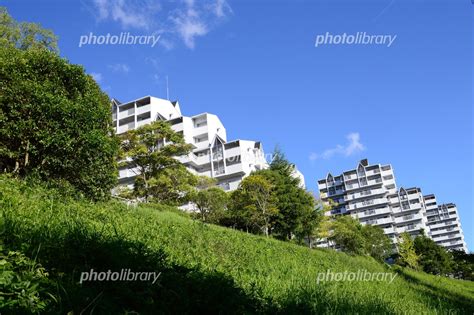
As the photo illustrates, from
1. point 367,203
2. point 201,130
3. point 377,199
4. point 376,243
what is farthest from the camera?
point 367,203

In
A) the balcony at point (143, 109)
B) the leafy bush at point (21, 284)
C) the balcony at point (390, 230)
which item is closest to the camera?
the leafy bush at point (21, 284)

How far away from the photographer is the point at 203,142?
61344mm

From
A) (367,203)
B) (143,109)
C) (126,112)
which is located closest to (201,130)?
(143,109)

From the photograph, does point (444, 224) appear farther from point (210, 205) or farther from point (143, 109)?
point (210, 205)

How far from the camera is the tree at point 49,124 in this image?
1216 cm

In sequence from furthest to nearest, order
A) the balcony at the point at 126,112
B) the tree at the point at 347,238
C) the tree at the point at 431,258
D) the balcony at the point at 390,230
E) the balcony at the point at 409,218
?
the balcony at the point at 409,218, the balcony at the point at 390,230, the balcony at the point at 126,112, the tree at the point at 431,258, the tree at the point at 347,238

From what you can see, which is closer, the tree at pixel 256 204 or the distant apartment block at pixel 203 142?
the tree at pixel 256 204

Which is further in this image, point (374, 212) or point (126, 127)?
point (374, 212)

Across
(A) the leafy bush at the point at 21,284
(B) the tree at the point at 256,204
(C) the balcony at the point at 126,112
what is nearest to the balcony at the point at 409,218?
(C) the balcony at the point at 126,112

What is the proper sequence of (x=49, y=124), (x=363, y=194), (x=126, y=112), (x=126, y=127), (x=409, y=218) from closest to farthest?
(x=49, y=124) → (x=126, y=127) → (x=126, y=112) → (x=409, y=218) → (x=363, y=194)

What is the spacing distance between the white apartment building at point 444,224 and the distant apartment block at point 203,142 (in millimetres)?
88567

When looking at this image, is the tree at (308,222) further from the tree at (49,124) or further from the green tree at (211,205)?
the tree at (49,124)

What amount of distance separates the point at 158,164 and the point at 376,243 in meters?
35.0

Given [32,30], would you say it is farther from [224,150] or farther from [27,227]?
[224,150]
